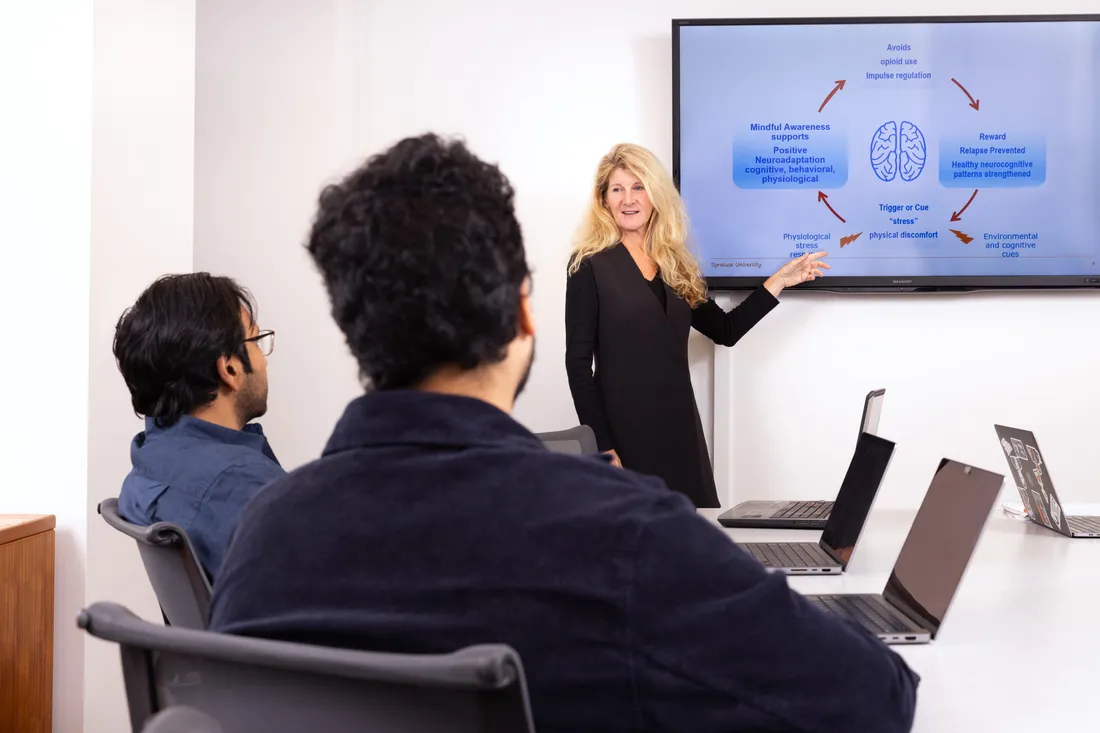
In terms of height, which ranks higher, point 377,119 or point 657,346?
point 377,119

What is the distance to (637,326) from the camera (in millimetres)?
3297

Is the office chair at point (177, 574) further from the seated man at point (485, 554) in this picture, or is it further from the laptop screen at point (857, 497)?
the laptop screen at point (857, 497)

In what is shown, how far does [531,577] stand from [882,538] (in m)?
1.47

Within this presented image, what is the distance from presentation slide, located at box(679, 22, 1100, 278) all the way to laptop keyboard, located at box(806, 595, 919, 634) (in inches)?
92.7

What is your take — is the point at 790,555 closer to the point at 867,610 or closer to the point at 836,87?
the point at 867,610

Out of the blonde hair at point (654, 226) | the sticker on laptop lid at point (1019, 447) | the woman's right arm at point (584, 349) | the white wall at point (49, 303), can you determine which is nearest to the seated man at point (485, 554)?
the sticker on laptop lid at point (1019, 447)

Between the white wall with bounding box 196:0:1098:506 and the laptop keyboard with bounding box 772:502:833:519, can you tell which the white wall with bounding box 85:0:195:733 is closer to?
the white wall with bounding box 196:0:1098:506

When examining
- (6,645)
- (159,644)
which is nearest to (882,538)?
(159,644)

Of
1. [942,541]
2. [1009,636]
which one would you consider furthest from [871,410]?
[1009,636]

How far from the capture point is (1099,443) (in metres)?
3.80

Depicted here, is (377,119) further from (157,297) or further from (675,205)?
(157,297)

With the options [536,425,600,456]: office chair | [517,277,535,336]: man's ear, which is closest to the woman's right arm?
[536,425,600,456]: office chair

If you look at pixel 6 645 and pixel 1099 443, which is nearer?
pixel 6 645

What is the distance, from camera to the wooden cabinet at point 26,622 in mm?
2281
